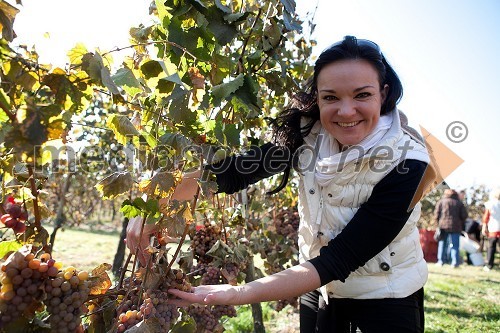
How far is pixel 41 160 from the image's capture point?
1107 mm

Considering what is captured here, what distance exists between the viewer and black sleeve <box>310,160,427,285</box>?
1.59 meters

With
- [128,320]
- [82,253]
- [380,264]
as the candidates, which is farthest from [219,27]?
[82,253]

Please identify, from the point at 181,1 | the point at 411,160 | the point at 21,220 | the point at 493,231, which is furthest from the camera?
the point at 493,231

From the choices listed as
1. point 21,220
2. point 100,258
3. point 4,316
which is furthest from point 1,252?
point 100,258

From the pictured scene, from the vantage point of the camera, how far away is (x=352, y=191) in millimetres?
1774

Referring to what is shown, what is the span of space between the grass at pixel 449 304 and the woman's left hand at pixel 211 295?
2.73 metres

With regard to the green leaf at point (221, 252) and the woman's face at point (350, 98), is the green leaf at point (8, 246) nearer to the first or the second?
the green leaf at point (221, 252)

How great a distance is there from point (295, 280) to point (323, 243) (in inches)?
14.9

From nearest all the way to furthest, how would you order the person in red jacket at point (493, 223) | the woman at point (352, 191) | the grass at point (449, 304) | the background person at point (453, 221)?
1. the woman at point (352, 191)
2. the grass at point (449, 304)
3. the person in red jacket at point (493, 223)
4. the background person at point (453, 221)

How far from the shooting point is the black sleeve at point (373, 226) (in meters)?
1.59

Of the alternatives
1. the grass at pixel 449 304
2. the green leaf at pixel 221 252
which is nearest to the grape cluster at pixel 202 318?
the green leaf at pixel 221 252

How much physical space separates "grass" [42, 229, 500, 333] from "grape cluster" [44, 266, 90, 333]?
9.92 ft

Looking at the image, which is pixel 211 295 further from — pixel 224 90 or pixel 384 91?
pixel 384 91

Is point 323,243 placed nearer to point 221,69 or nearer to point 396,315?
point 396,315
